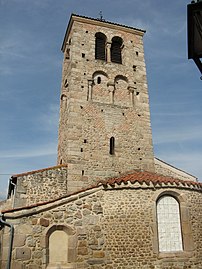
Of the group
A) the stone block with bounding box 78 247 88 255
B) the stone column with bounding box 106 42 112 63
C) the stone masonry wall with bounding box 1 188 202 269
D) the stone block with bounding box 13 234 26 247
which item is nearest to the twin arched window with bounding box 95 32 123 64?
the stone column with bounding box 106 42 112 63

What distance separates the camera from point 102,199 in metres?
9.44

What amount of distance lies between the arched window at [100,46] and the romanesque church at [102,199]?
20.7 inches

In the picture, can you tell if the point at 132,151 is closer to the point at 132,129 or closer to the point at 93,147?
the point at 132,129

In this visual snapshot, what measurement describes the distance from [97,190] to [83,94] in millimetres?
5431

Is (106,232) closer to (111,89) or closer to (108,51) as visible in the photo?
(111,89)

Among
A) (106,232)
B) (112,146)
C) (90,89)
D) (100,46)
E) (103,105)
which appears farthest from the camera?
(100,46)

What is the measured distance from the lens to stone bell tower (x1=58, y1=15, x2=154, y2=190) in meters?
11.8

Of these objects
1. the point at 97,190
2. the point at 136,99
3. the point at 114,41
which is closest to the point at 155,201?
the point at 97,190

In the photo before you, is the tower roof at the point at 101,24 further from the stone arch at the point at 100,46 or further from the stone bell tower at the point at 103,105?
the stone arch at the point at 100,46

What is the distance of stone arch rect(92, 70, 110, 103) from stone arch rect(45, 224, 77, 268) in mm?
6857

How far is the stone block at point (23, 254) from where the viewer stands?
25.4 ft

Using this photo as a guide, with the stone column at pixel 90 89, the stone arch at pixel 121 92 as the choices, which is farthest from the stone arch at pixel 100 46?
the stone column at pixel 90 89

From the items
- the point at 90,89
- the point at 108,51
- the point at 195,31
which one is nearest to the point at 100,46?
the point at 108,51

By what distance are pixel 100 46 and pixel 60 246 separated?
11.2 metres
